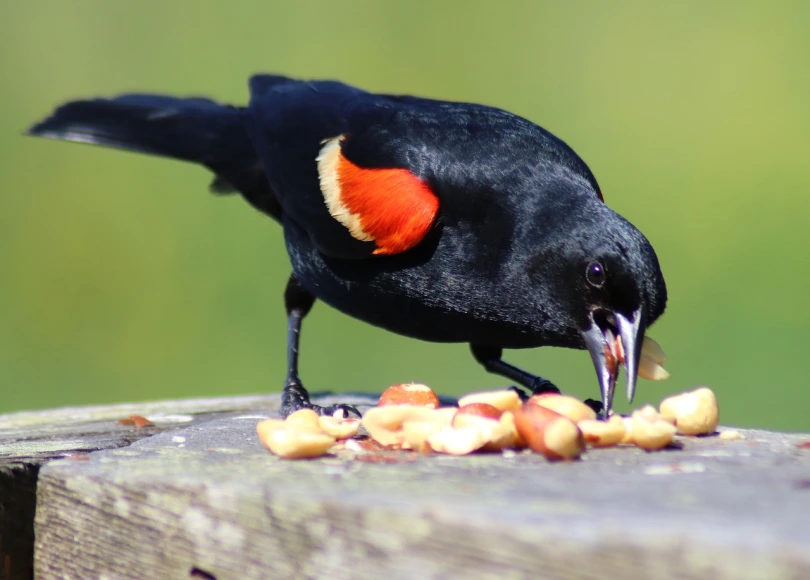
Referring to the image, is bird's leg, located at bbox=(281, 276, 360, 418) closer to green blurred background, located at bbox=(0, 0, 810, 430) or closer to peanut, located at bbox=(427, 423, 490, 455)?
peanut, located at bbox=(427, 423, 490, 455)

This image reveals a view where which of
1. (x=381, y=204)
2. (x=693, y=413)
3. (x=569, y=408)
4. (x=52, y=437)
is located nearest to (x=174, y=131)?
(x=381, y=204)

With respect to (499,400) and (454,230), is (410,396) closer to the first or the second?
(499,400)

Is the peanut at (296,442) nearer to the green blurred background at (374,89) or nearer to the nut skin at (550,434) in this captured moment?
the nut skin at (550,434)

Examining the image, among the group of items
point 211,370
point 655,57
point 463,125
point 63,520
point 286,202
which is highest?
point 655,57

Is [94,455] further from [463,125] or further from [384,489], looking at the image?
[463,125]

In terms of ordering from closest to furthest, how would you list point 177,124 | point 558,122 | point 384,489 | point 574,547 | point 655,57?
point 574,547 → point 384,489 → point 177,124 → point 558,122 → point 655,57

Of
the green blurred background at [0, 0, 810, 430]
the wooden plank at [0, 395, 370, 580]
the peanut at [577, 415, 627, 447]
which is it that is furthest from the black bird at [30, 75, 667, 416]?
the green blurred background at [0, 0, 810, 430]

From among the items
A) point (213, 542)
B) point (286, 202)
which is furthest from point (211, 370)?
point (213, 542)

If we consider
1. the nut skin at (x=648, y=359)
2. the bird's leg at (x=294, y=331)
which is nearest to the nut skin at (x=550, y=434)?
the nut skin at (x=648, y=359)
